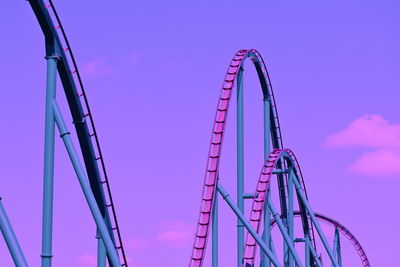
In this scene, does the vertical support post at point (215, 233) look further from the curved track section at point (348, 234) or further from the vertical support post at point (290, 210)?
the curved track section at point (348, 234)

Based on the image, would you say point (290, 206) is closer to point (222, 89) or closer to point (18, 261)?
point (222, 89)

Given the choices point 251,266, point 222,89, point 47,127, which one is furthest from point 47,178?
point 251,266

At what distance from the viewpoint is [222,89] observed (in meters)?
16.2

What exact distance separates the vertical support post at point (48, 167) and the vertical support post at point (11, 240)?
1.13m

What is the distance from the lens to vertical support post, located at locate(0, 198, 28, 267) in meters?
9.47

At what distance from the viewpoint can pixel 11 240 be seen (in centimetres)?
953

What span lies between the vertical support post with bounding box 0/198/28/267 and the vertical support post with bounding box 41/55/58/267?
1.13m

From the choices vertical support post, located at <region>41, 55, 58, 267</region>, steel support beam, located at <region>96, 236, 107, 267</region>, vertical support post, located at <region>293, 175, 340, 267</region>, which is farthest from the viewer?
vertical support post, located at <region>293, 175, 340, 267</region>

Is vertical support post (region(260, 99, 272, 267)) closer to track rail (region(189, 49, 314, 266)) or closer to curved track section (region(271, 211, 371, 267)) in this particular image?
track rail (region(189, 49, 314, 266))

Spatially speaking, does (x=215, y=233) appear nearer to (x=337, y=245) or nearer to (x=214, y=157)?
(x=214, y=157)

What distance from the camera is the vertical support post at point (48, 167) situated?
10.7 metres

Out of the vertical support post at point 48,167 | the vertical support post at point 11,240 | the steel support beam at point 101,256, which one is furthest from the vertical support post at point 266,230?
the vertical support post at point 11,240

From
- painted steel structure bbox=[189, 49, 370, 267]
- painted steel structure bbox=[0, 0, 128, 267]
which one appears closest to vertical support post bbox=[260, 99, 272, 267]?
painted steel structure bbox=[189, 49, 370, 267]

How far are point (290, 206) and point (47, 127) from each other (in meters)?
9.47
